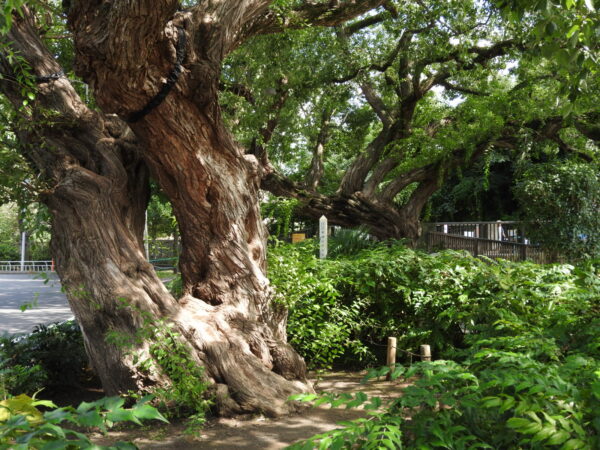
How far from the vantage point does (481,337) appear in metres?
3.51

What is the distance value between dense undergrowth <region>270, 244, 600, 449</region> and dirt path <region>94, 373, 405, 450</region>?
1.96 ft

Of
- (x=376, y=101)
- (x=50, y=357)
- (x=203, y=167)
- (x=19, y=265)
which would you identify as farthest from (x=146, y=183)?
(x=19, y=265)

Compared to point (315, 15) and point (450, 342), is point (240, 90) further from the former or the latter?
point (450, 342)

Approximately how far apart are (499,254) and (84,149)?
1257 cm

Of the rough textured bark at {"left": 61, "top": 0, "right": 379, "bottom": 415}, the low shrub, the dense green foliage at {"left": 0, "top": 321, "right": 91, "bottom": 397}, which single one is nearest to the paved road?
the dense green foliage at {"left": 0, "top": 321, "right": 91, "bottom": 397}

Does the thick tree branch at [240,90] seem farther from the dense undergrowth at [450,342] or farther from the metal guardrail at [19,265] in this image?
the metal guardrail at [19,265]

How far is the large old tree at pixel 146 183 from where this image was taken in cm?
451

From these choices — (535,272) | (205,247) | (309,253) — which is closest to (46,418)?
(205,247)

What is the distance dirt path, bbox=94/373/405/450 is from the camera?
4.02 metres

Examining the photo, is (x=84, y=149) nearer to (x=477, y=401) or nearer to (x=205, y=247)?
(x=205, y=247)

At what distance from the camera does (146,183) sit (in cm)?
632

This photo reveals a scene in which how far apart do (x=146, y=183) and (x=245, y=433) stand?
3.40m

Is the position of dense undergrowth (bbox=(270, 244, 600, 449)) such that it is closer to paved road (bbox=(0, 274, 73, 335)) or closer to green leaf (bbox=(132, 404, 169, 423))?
green leaf (bbox=(132, 404, 169, 423))

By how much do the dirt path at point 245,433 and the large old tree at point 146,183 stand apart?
0.19 metres
